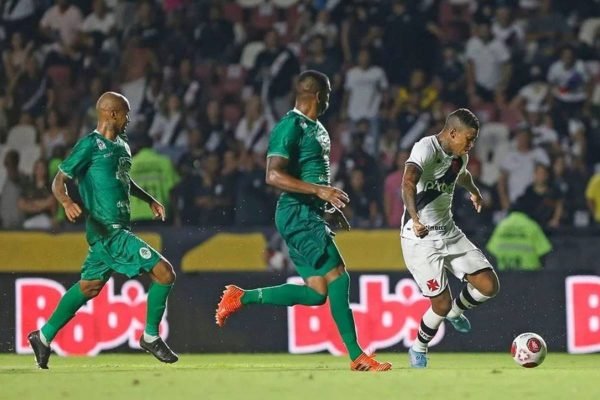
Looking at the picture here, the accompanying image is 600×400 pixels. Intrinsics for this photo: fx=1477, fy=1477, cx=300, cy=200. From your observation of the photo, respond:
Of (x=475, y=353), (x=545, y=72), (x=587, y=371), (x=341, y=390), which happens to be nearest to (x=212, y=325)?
(x=475, y=353)

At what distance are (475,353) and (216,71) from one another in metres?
6.94

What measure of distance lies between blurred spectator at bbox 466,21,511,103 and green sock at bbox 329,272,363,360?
8.94 m

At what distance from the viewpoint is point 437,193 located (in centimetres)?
1112

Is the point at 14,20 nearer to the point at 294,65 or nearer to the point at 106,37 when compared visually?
the point at 106,37

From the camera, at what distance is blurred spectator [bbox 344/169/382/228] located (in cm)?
1666

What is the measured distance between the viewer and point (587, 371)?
10484 mm

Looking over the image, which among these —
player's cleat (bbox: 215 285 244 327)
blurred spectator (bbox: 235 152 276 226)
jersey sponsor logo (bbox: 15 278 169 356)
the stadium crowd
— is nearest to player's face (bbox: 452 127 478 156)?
player's cleat (bbox: 215 285 244 327)

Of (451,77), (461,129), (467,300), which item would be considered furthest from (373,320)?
(451,77)

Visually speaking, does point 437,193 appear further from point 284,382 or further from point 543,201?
point 543,201

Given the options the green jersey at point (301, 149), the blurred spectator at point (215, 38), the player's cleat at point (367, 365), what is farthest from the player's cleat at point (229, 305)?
the blurred spectator at point (215, 38)

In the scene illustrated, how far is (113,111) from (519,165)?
762 centimetres

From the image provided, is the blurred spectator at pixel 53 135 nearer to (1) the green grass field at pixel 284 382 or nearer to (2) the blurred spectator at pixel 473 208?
(2) the blurred spectator at pixel 473 208

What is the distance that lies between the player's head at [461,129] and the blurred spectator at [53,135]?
8.17 m

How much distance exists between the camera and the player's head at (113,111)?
35.6 ft
